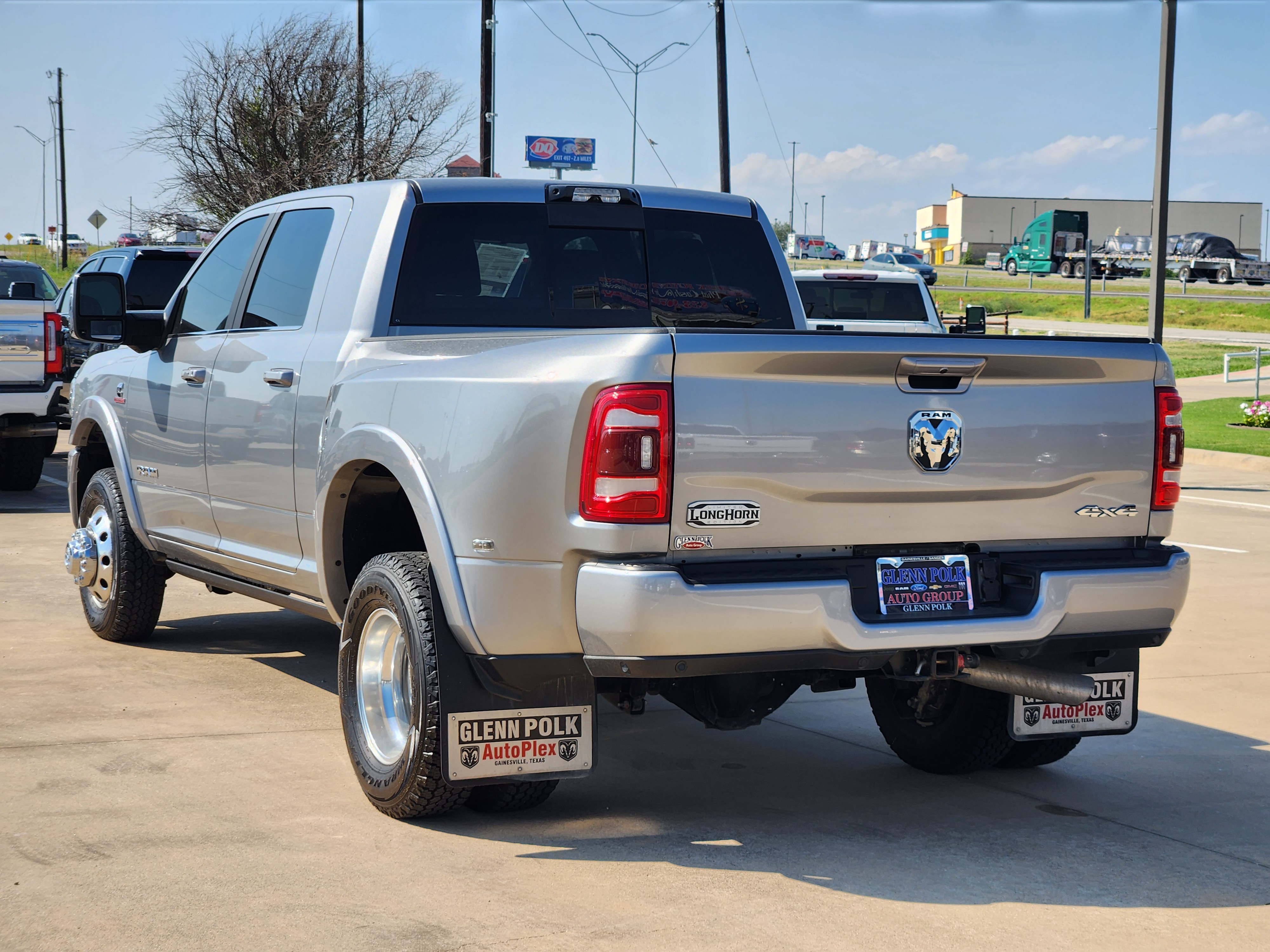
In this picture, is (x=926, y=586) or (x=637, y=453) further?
(x=926, y=586)

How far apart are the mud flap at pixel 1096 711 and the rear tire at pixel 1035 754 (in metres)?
0.37

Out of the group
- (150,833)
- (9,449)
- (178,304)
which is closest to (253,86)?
(9,449)

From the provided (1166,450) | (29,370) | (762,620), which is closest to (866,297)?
(29,370)

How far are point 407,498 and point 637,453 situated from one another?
5.33 ft

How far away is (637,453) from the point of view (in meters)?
3.88

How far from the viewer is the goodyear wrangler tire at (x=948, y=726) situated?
17.6 feet

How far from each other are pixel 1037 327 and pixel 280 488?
123ft

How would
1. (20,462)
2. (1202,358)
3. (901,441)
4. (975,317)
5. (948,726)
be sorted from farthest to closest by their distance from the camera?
(1202,358) < (975,317) < (20,462) < (948,726) < (901,441)

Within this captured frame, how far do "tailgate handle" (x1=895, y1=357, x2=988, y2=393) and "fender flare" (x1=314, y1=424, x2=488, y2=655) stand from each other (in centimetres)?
140

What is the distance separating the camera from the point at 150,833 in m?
4.51

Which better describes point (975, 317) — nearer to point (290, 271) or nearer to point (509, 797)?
point (290, 271)

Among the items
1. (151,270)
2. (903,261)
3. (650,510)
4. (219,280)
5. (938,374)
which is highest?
(903,261)

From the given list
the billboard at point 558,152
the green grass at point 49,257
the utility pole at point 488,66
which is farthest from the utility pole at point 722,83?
the billboard at point 558,152

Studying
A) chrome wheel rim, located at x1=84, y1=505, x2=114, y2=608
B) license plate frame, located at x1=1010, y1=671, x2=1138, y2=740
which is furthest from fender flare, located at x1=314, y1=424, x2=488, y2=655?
chrome wheel rim, located at x1=84, y1=505, x2=114, y2=608
